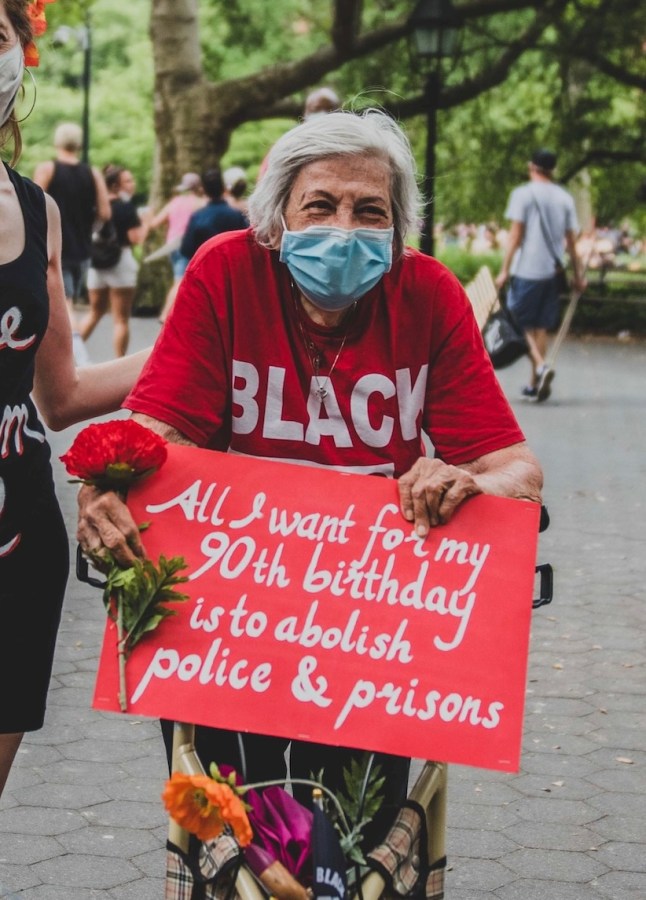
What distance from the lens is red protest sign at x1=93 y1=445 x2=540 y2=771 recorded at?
96.4 inches

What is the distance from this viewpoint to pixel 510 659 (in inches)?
98.0

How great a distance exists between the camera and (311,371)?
2715 millimetres

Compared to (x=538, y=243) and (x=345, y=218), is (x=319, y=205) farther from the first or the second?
(x=538, y=243)

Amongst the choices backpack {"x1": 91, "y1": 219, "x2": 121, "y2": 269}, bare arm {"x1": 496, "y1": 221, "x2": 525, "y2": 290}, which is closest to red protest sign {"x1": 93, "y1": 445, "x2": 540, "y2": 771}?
backpack {"x1": 91, "y1": 219, "x2": 121, "y2": 269}

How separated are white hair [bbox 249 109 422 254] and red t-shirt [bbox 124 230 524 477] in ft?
0.19

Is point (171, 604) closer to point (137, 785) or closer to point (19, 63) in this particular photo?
point (19, 63)

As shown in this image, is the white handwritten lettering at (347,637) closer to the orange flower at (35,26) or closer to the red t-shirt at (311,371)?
the red t-shirt at (311,371)

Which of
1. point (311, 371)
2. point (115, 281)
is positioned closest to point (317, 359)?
point (311, 371)

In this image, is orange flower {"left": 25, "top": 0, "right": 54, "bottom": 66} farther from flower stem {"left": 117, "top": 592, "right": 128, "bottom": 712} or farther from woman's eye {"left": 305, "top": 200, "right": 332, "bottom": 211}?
flower stem {"left": 117, "top": 592, "right": 128, "bottom": 712}

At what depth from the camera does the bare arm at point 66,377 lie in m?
2.85

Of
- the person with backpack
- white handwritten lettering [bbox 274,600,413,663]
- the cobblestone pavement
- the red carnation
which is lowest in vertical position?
the person with backpack

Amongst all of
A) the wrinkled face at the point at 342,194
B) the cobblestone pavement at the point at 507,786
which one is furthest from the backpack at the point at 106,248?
the wrinkled face at the point at 342,194

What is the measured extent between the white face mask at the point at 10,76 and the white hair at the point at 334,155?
0.48 metres

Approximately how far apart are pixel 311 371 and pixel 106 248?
9.64 meters
